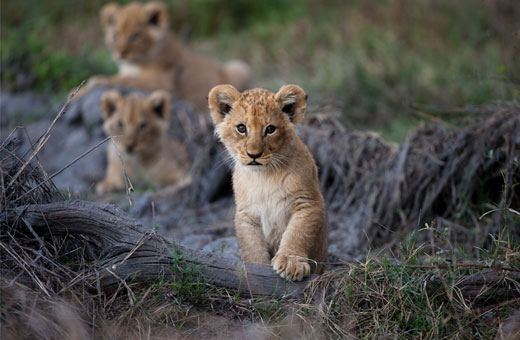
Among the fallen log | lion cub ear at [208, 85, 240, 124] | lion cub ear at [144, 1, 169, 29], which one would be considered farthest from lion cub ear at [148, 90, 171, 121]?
the fallen log

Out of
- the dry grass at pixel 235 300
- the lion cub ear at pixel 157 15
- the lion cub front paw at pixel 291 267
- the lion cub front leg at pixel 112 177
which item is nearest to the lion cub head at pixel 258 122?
the lion cub front paw at pixel 291 267

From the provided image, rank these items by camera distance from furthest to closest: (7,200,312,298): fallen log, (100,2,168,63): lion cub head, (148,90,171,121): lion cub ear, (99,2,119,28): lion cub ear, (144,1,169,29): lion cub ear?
(144,1,169,29): lion cub ear < (99,2,119,28): lion cub ear < (100,2,168,63): lion cub head < (148,90,171,121): lion cub ear < (7,200,312,298): fallen log

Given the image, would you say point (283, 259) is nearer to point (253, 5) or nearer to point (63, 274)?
point (63, 274)

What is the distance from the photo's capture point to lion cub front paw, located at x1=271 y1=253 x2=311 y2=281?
12.9 ft

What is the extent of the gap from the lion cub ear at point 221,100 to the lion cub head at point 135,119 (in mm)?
4534

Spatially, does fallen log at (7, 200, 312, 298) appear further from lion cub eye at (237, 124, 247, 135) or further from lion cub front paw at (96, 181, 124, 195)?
lion cub front paw at (96, 181, 124, 195)

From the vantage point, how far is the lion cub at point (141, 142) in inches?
356

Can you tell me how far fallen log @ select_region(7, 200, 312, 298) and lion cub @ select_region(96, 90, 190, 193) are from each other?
15.9 ft

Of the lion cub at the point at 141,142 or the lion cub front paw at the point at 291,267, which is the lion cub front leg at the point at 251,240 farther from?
the lion cub at the point at 141,142

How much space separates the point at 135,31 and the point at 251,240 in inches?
285

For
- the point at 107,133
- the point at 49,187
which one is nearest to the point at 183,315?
the point at 49,187

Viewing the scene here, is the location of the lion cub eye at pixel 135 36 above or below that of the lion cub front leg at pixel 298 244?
above

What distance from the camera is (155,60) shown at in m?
11.2

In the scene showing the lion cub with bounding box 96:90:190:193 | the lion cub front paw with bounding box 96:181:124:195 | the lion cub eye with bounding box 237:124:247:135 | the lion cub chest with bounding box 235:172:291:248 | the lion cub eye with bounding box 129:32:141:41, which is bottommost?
the lion cub front paw with bounding box 96:181:124:195
